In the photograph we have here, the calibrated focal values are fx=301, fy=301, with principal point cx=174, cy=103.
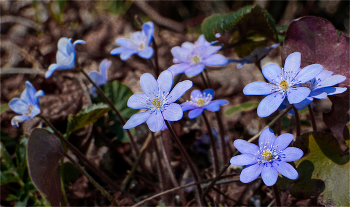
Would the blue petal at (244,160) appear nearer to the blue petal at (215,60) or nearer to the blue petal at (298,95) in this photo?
the blue petal at (298,95)

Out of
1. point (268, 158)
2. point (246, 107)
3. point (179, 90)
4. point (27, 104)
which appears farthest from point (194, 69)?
point (27, 104)

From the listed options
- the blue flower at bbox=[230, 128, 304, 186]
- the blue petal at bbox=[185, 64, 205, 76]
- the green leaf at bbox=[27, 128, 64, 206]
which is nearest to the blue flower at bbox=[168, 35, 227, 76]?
the blue petal at bbox=[185, 64, 205, 76]

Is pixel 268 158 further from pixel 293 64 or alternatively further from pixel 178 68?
pixel 178 68

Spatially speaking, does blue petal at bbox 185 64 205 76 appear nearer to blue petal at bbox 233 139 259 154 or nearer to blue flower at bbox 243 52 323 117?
blue flower at bbox 243 52 323 117

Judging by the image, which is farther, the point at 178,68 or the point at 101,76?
the point at 101,76

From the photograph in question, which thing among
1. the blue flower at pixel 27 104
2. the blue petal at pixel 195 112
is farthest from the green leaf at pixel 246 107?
the blue flower at pixel 27 104

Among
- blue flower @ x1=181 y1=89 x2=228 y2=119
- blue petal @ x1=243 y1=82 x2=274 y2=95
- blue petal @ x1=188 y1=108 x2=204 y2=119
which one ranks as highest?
blue petal @ x1=243 y1=82 x2=274 y2=95
